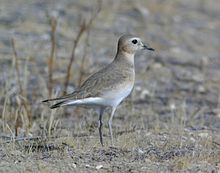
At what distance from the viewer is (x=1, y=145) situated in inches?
271

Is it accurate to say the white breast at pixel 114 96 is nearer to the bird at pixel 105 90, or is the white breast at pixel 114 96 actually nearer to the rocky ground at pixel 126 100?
the bird at pixel 105 90

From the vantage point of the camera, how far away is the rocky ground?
6512mm

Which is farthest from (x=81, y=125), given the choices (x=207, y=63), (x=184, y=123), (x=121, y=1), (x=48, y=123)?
(x=121, y=1)

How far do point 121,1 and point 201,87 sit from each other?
4964 mm

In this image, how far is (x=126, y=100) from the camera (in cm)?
1024

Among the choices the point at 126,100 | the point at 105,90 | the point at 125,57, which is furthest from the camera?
the point at 126,100

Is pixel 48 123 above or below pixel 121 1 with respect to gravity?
below

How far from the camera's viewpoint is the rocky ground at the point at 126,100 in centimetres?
→ 651

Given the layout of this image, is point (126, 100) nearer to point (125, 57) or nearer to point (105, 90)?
point (125, 57)

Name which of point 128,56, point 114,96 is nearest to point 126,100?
point 128,56

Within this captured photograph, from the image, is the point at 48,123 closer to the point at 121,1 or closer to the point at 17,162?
the point at 17,162

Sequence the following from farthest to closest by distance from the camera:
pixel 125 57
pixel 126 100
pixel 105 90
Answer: pixel 126 100, pixel 125 57, pixel 105 90

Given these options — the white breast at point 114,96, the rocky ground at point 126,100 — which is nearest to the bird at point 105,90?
the white breast at point 114,96

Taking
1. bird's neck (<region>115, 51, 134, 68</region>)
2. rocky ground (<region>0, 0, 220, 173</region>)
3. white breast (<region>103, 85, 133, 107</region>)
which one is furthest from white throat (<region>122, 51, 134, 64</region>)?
rocky ground (<region>0, 0, 220, 173</region>)
